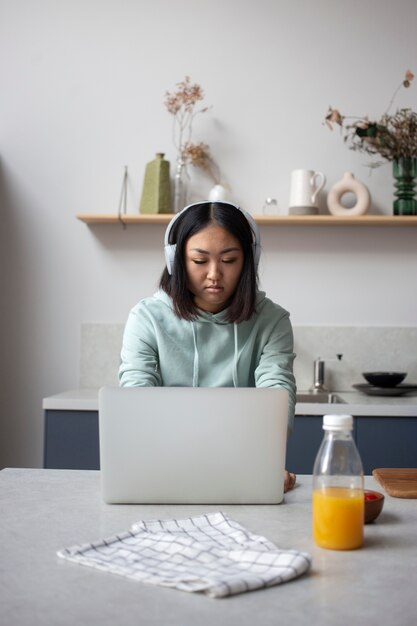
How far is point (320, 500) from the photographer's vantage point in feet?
3.86

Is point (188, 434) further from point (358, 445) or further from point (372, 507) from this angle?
point (358, 445)

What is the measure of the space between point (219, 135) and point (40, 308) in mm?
1083

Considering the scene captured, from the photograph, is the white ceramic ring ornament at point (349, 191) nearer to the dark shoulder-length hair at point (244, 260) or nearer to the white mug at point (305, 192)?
the white mug at point (305, 192)

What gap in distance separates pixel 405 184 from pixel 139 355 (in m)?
1.84

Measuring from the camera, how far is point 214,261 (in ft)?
6.15

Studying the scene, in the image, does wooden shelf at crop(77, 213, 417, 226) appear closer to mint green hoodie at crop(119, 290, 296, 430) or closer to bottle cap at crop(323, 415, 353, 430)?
mint green hoodie at crop(119, 290, 296, 430)

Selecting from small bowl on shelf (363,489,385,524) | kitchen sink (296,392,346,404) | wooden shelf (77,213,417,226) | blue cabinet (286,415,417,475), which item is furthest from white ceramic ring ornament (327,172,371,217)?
small bowl on shelf (363,489,385,524)

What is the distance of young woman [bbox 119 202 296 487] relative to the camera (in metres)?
1.89

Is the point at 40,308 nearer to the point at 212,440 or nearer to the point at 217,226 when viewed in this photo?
the point at 217,226

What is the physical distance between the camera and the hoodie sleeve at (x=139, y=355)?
5.94 ft

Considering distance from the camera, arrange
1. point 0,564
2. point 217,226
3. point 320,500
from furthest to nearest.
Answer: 1. point 217,226
2. point 320,500
3. point 0,564

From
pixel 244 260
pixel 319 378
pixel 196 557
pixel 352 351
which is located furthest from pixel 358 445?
pixel 196 557

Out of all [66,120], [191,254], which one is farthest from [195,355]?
[66,120]

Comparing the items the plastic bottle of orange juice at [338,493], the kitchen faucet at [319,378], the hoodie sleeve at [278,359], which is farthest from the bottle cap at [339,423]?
the kitchen faucet at [319,378]
